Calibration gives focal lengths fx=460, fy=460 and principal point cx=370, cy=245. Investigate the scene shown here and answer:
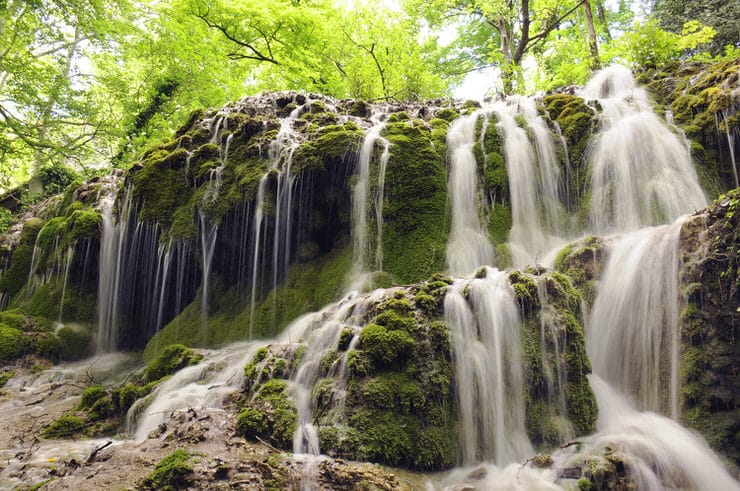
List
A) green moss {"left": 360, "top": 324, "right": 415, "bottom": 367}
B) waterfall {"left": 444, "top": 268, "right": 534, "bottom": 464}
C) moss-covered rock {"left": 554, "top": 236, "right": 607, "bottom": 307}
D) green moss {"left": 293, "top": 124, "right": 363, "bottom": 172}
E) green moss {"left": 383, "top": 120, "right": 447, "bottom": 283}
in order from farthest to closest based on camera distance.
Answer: green moss {"left": 293, "top": 124, "right": 363, "bottom": 172} < green moss {"left": 383, "top": 120, "right": 447, "bottom": 283} < moss-covered rock {"left": 554, "top": 236, "right": 607, "bottom": 307} < green moss {"left": 360, "top": 324, "right": 415, "bottom": 367} < waterfall {"left": 444, "top": 268, "right": 534, "bottom": 464}

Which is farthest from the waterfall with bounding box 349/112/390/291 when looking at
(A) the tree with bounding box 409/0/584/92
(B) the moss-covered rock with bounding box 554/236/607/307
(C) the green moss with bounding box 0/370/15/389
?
(A) the tree with bounding box 409/0/584/92

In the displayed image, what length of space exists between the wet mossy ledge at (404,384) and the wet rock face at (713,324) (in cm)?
101

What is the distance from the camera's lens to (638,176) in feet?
25.8

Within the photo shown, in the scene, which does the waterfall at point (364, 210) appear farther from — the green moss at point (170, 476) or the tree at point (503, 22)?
the tree at point (503, 22)

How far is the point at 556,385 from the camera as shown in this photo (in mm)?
4469

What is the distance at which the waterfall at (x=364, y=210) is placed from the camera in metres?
7.73

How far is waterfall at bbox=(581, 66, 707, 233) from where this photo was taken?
24.3 feet

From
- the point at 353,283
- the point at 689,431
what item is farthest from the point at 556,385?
→ the point at 353,283

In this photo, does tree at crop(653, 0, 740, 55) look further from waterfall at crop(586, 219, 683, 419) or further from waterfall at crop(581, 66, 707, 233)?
waterfall at crop(586, 219, 683, 419)

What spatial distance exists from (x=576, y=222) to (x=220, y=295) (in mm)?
6747

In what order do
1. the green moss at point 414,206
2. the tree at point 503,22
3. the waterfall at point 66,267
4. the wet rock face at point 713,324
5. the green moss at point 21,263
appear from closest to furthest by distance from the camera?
1. the wet rock face at point 713,324
2. the green moss at point 414,206
3. the waterfall at point 66,267
4. the green moss at point 21,263
5. the tree at point 503,22

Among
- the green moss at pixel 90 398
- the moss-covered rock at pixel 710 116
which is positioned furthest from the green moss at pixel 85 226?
the moss-covered rock at pixel 710 116

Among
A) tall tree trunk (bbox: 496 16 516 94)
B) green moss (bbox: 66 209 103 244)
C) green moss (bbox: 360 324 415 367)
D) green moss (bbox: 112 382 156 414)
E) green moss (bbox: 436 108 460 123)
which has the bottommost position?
green moss (bbox: 112 382 156 414)

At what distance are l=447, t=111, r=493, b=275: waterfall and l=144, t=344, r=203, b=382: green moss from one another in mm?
4033
